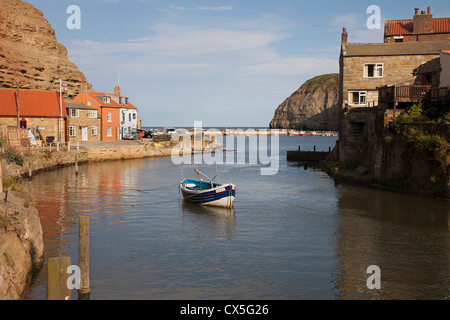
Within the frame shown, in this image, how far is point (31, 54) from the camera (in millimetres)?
88875

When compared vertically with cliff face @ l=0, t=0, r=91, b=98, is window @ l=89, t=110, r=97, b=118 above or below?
below

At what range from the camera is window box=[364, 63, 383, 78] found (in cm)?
4862

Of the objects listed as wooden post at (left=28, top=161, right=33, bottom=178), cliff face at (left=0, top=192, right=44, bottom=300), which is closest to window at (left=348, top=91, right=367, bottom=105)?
wooden post at (left=28, top=161, right=33, bottom=178)

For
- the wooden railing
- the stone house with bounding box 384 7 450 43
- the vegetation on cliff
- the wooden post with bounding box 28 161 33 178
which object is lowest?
the wooden post with bounding box 28 161 33 178

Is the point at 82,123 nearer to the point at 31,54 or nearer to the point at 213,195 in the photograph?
the point at 31,54

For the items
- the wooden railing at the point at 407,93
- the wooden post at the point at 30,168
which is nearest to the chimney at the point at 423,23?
the wooden railing at the point at 407,93

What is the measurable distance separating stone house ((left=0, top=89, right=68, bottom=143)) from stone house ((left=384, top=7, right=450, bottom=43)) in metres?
48.7

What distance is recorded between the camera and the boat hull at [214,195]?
3102 centimetres

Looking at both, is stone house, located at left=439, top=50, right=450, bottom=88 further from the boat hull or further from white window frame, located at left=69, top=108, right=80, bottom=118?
white window frame, located at left=69, top=108, right=80, bottom=118

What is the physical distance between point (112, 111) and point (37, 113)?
721 inches

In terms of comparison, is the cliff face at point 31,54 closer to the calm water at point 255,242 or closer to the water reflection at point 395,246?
the calm water at point 255,242

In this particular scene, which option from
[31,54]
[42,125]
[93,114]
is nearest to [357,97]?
[42,125]

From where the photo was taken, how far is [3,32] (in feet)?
288

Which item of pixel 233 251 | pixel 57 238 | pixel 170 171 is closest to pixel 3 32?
pixel 170 171
